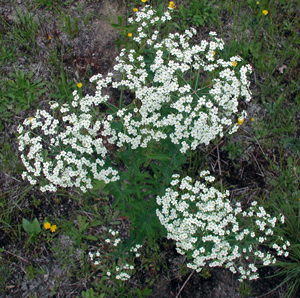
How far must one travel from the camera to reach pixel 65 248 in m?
4.30

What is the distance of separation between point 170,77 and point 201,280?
281 cm

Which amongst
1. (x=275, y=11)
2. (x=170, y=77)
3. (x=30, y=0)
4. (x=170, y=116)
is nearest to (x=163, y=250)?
(x=170, y=116)

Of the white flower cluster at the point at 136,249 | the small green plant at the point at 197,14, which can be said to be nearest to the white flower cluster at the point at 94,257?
the white flower cluster at the point at 136,249

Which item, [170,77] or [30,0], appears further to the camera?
[30,0]

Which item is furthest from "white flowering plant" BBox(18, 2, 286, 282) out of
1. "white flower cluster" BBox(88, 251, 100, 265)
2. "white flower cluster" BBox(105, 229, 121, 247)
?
"white flower cluster" BBox(88, 251, 100, 265)

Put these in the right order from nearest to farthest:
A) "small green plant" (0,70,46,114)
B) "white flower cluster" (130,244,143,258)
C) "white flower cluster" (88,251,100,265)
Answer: "white flower cluster" (130,244,143,258) → "white flower cluster" (88,251,100,265) → "small green plant" (0,70,46,114)

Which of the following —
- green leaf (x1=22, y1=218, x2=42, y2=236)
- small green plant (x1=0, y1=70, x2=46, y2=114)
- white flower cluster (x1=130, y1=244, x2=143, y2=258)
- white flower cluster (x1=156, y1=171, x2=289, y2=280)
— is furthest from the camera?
small green plant (x1=0, y1=70, x2=46, y2=114)

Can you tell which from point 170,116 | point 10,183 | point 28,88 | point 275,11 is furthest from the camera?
point 275,11

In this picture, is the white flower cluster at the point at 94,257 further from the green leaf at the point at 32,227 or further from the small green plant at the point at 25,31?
the small green plant at the point at 25,31

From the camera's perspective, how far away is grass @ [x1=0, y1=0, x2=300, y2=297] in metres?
4.18

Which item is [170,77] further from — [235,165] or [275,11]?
[275,11]

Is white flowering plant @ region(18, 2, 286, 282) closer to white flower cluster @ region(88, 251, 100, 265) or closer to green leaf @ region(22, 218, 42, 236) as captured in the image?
white flower cluster @ region(88, 251, 100, 265)

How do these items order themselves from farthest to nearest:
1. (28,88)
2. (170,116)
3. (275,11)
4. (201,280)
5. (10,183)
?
(275,11) → (28,88) → (10,183) → (201,280) → (170,116)

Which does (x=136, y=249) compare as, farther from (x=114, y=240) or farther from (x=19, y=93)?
(x=19, y=93)
